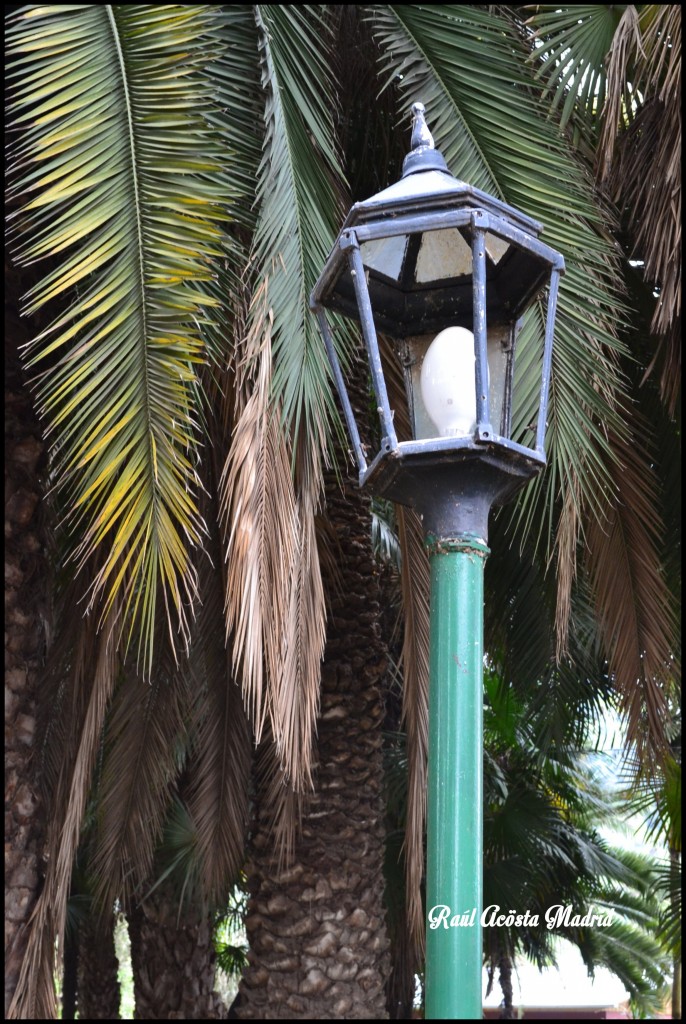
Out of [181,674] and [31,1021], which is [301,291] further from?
[31,1021]

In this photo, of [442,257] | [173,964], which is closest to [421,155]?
[442,257]

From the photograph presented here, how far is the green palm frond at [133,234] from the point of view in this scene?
3.67m

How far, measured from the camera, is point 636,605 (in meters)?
5.89

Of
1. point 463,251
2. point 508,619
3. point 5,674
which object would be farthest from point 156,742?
point 463,251

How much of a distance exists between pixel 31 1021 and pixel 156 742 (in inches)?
73.6

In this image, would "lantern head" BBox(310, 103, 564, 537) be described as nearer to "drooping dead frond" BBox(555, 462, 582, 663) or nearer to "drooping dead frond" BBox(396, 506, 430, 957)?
"drooping dead frond" BBox(555, 462, 582, 663)

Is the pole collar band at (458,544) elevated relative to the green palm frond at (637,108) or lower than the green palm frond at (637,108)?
lower

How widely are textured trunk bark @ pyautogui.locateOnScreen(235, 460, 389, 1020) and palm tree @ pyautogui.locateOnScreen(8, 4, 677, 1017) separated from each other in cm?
15

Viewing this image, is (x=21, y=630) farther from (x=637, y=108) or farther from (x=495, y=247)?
(x=637, y=108)

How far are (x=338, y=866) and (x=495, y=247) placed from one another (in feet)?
12.1

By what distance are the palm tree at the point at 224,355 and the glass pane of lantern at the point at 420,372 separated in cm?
89

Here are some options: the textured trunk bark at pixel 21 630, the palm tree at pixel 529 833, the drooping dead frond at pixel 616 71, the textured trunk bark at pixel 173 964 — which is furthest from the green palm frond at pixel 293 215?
the textured trunk bark at pixel 173 964

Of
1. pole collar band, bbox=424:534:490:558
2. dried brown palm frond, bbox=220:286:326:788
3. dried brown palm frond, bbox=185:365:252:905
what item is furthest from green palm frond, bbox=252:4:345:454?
dried brown palm frond, bbox=185:365:252:905

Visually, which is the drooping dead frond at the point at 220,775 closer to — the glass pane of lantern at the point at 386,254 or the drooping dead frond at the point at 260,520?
the drooping dead frond at the point at 260,520
